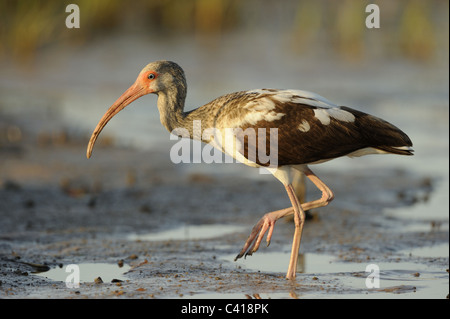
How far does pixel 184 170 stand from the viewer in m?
12.0

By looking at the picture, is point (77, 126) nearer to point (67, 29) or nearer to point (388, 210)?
point (388, 210)

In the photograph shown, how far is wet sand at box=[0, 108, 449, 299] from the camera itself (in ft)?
21.9

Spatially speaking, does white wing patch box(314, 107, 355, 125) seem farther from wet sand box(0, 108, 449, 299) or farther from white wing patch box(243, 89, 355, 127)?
wet sand box(0, 108, 449, 299)

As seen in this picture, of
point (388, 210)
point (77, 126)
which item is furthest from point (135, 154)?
point (388, 210)

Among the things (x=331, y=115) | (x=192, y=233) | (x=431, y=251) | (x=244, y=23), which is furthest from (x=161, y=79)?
(x=244, y=23)

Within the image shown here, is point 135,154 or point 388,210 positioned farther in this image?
point 135,154

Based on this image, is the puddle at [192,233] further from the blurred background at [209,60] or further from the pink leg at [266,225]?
the blurred background at [209,60]

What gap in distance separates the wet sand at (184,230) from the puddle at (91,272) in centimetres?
2

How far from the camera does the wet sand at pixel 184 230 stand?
668 cm

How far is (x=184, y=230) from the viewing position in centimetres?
910

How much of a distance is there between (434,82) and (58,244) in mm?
12029

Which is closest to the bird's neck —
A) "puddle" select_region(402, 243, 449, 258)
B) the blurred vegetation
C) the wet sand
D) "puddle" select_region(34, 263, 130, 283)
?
the wet sand

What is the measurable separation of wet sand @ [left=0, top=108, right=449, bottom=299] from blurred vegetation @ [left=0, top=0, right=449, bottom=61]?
8.66 meters

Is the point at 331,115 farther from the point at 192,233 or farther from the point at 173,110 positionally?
the point at 192,233
